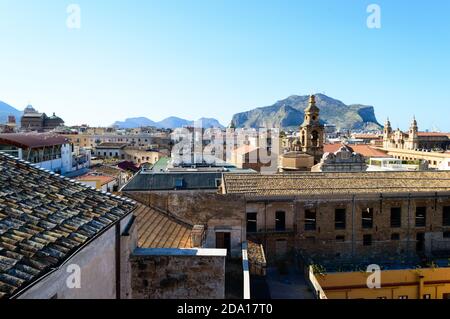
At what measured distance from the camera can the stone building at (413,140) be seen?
104 meters

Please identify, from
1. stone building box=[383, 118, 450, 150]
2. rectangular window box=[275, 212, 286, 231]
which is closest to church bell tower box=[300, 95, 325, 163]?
rectangular window box=[275, 212, 286, 231]

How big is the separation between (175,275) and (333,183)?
786 inches

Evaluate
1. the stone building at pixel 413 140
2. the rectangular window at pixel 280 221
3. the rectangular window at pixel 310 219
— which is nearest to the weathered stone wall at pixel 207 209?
the rectangular window at pixel 280 221

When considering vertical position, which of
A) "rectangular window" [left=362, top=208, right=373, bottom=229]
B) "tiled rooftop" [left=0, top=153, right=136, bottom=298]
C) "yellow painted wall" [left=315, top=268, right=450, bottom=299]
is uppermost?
"tiled rooftop" [left=0, top=153, right=136, bottom=298]

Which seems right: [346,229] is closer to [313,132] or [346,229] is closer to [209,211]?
[209,211]

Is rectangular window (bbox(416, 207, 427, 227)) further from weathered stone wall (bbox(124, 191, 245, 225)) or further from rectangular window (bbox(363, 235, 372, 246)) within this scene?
weathered stone wall (bbox(124, 191, 245, 225))

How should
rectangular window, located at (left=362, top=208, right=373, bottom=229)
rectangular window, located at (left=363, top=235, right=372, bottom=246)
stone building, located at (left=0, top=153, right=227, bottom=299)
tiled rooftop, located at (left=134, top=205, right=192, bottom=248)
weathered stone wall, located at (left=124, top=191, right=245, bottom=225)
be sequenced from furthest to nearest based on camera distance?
rectangular window, located at (left=362, top=208, right=373, bottom=229) < rectangular window, located at (left=363, top=235, right=372, bottom=246) < weathered stone wall, located at (left=124, top=191, right=245, bottom=225) < tiled rooftop, located at (left=134, top=205, right=192, bottom=248) < stone building, located at (left=0, top=153, right=227, bottom=299)

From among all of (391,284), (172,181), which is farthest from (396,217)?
(172,181)

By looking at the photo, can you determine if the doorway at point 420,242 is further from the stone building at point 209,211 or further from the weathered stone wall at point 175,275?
the weathered stone wall at point 175,275

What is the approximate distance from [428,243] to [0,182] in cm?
2703

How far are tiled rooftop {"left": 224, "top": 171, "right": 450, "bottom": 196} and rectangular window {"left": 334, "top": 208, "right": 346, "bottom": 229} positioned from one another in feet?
4.00

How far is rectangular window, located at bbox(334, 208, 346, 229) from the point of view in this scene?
27438 millimetres

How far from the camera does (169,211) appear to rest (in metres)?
22.4
